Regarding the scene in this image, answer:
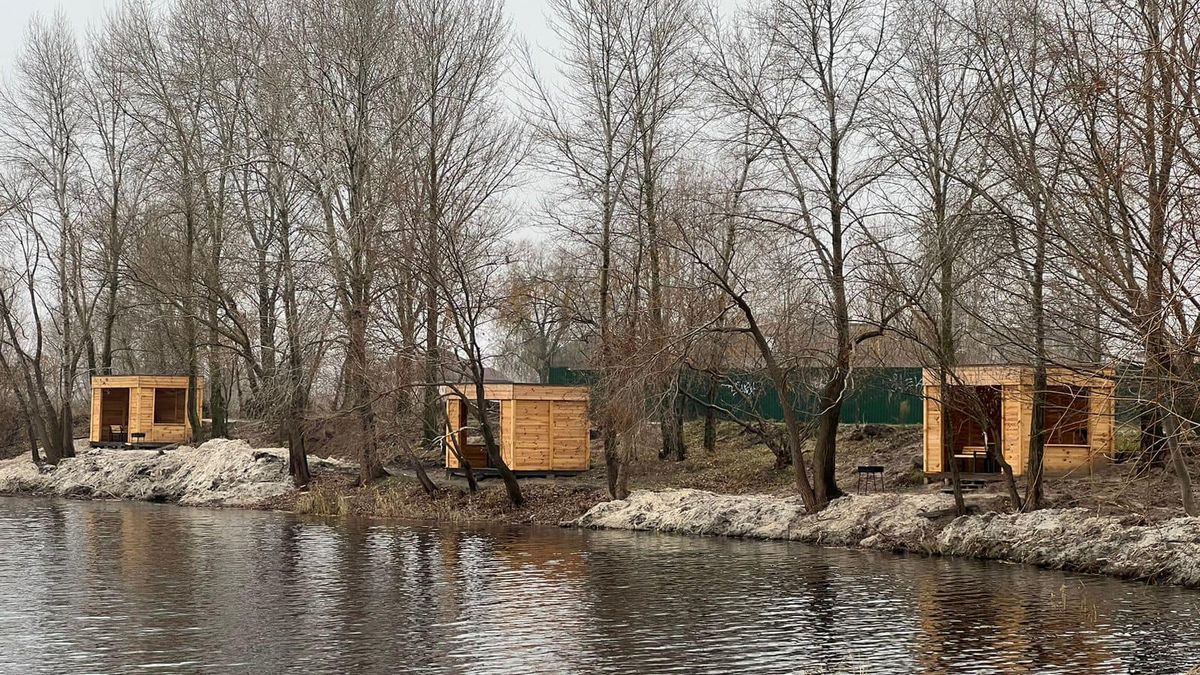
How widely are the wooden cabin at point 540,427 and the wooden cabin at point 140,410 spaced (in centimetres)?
1583

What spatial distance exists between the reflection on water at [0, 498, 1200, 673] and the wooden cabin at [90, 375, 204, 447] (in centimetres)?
2161

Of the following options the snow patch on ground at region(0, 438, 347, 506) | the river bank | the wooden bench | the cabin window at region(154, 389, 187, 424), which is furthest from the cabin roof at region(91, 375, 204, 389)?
the wooden bench

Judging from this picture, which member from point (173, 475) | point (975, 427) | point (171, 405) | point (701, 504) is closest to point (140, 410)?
point (171, 405)

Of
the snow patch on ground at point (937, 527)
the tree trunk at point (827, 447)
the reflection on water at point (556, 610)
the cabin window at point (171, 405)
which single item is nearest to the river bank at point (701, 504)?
the snow patch on ground at point (937, 527)

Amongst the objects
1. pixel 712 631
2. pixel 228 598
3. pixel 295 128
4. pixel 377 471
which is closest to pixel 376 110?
pixel 295 128

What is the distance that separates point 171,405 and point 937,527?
107 feet

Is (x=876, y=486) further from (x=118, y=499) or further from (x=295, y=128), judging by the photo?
(x=118, y=499)

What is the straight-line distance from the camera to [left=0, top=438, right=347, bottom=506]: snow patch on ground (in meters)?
36.7

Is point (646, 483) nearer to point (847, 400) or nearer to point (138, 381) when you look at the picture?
point (847, 400)

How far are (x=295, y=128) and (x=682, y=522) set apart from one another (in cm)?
1390

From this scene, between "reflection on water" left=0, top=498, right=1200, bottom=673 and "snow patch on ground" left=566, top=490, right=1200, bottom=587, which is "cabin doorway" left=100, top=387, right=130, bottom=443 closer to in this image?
"reflection on water" left=0, top=498, right=1200, bottom=673

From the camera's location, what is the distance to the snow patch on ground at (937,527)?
19.8 metres

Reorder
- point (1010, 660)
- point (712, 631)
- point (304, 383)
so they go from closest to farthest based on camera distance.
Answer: point (1010, 660)
point (712, 631)
point (304, 383)

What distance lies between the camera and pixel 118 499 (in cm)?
3875
